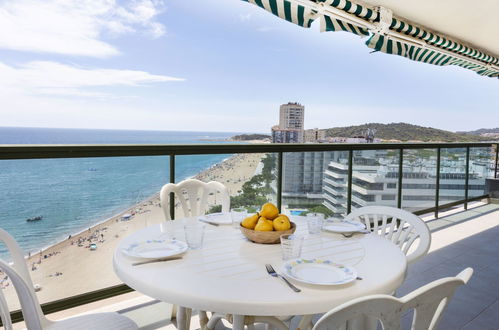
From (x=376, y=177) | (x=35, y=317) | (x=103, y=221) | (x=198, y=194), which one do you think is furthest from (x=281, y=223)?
(x=376, y=177)

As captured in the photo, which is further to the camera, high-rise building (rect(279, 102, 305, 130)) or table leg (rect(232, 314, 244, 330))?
high-rise building (rect(279, 102, 305, 130))

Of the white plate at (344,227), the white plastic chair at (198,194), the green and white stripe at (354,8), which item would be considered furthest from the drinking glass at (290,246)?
the green and white stripe at (354,8)

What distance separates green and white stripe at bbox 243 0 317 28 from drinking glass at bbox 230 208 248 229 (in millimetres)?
1871

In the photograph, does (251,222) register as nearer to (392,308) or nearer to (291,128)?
(392,308)

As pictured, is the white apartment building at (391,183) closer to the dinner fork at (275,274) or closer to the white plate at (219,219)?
the white plate at (219,219)

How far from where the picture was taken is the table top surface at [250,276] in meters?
1.04

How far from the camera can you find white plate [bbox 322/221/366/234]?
170 cm

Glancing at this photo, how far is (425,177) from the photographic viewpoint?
513cm

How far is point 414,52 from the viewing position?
15.8 feet

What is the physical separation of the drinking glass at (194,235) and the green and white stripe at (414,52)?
139 inches

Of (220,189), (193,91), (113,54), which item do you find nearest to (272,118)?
(193,91)

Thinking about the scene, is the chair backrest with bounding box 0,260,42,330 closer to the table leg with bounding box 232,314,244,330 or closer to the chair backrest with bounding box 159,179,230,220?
the table leg with bounding box 232,314,244,330

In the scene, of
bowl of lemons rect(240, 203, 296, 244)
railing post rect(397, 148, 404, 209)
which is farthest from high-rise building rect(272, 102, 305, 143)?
bowl of lemons rect(240, 203, 296, 244)

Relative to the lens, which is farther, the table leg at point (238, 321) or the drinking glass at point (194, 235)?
the drinking glass at point (194, 235)
